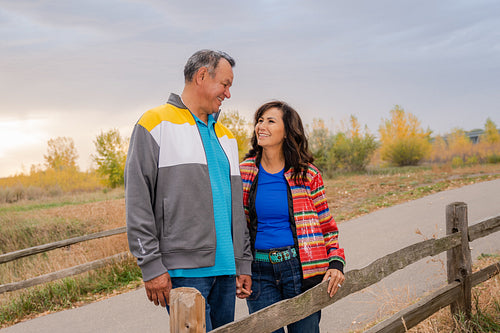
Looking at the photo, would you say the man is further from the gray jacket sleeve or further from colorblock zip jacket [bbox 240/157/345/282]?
colorblock zip jacket [bbox 240/157/345/282]

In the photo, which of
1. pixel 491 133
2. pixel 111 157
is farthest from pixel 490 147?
pixel 111 157

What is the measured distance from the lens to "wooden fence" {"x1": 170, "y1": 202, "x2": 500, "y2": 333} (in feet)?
5.83

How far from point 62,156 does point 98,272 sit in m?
46.6

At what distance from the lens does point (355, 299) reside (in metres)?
5.66

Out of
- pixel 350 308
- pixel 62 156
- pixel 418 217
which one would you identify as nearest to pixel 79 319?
pixel 350 308

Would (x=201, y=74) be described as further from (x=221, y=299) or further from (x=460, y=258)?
(x=460, y=258)

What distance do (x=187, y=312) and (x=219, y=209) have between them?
2.30 ft

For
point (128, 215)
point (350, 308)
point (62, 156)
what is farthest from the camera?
point (62, 156)

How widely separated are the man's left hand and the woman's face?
85cm

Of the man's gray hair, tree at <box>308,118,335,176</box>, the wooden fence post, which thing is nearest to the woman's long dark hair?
the man's gray hair

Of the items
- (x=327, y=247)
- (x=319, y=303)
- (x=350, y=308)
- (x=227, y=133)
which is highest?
(x=227, y=133)

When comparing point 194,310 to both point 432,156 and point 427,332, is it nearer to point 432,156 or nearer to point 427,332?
point 427,332

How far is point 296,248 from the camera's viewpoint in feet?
8.79

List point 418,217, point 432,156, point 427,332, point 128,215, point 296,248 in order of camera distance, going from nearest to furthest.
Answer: point 128,215
point 296,248
point 427,332
point 418,217
point 432,156
